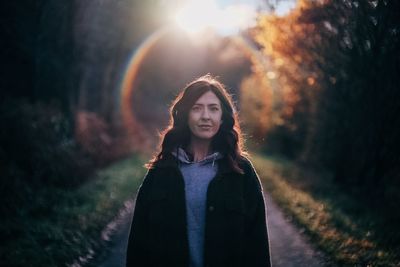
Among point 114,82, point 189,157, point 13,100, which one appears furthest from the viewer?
point 114,82

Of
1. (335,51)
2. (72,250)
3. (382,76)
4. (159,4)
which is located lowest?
(72,250)

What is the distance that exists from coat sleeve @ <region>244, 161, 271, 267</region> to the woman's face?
0.41 m

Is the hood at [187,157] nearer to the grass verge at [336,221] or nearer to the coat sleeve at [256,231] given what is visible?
the coat sleeve at [256,231]

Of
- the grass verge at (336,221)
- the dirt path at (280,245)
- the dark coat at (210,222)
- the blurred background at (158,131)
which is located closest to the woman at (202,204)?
the dark coat at (210,222)

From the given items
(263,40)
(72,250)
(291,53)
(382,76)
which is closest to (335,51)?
(382,76)

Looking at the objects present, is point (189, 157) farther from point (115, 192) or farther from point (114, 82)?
point (114, 82)

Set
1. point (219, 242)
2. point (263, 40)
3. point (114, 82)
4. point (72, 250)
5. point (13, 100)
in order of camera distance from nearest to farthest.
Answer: point (219, 242) → point (72, 250) → point (13, 100) → point (263, 40) → point (114, 82)

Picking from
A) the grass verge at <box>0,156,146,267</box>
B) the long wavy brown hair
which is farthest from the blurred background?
the long wavy brown hair

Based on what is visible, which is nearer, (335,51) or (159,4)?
(335,51)

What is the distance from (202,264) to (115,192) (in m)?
8.92

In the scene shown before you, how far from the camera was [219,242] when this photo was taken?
3.07m

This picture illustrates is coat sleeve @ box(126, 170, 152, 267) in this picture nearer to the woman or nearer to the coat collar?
the woman

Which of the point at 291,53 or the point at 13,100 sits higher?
the point at 291,53

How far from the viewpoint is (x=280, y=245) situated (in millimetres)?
8086
